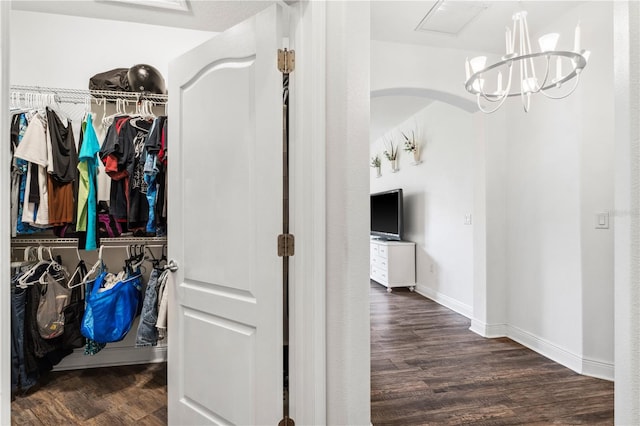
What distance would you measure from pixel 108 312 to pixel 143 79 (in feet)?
5.30

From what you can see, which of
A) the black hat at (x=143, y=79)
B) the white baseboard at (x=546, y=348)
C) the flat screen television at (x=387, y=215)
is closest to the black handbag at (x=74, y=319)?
the black hat at (x=143, y=79)

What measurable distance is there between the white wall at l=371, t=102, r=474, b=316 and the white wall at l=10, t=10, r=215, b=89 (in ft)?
10.1

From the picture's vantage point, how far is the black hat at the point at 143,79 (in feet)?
8.07

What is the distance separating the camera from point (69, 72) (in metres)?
2.56

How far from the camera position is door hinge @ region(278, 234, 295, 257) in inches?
56.2

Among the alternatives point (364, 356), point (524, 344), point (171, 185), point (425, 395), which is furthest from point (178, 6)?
point (524, 344)

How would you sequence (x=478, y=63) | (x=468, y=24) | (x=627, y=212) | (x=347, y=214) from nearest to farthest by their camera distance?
(x=627, y=212)
(x=347, y=214)
(x=478, y=63)
(x=468, y=24)

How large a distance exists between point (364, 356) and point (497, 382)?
155 cm

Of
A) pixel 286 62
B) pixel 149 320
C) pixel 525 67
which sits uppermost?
pixel 525 67

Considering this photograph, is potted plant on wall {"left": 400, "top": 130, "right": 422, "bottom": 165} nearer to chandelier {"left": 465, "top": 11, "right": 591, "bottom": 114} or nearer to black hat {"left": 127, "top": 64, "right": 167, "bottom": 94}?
chandelier {"left": 465, "top": 11, "right": 591, "bottom": 114}

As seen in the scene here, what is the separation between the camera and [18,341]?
83.8 inches

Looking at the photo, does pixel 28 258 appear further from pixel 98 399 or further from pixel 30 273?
pixel 98 399

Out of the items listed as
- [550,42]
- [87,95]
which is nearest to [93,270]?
[87,95]

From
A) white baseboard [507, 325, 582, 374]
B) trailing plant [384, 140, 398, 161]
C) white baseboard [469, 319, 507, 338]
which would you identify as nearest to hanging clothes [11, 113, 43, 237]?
white baseboard [469, 319, 507, 338]
